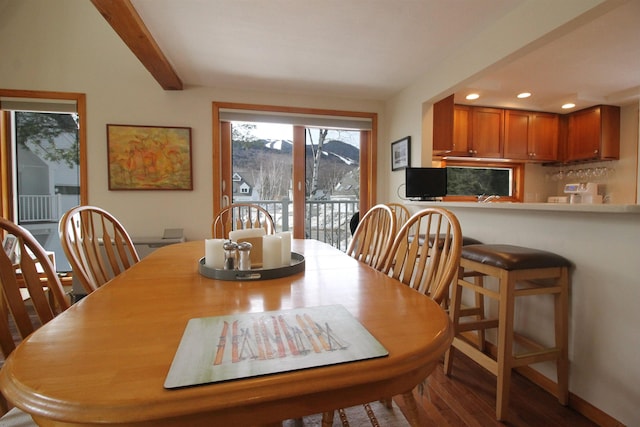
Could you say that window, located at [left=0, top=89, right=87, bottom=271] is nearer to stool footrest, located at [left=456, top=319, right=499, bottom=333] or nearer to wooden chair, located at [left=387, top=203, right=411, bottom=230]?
wooden chair, located at [left=387, top=203, right=411, bottom=230]

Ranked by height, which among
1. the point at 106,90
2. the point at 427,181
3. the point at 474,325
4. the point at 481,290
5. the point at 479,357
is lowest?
the point at 479,357

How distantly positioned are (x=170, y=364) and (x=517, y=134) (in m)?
4.43

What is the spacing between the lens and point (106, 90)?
2.94 meters

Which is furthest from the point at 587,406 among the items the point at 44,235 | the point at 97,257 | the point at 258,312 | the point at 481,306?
the point at 44,235

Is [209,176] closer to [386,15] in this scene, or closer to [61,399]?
[386,15]

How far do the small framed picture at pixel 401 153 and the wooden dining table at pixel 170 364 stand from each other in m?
2.45

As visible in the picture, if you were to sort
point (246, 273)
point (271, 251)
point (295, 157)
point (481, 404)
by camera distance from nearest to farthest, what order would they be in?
point (246, 273), point (271, 251), point (481, 404), point (295, 157)

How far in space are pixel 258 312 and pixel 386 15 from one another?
2061 millimetres

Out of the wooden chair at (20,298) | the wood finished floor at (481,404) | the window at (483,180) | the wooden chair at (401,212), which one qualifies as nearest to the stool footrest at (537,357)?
the wood finished floor at (481,404)

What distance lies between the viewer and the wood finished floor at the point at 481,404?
1390 millimetres

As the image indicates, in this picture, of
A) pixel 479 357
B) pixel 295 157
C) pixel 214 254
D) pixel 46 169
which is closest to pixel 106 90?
pixel 46 169

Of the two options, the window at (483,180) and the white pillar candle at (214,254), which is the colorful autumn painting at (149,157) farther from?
the window at (483,180)

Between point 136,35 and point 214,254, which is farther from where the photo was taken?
point 136,35

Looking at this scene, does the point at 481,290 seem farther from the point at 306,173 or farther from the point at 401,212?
the point at 306,173
